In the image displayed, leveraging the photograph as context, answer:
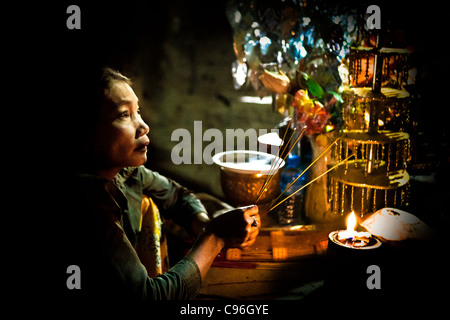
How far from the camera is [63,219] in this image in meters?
A: 1.60

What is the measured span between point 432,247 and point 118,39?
13.6ft

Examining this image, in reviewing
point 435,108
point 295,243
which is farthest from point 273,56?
point 295,243

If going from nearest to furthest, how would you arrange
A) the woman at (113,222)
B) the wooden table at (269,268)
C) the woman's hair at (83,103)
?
the woman at (113,222)
the woman's hair at (83,103)
the wooden table at (269,268)

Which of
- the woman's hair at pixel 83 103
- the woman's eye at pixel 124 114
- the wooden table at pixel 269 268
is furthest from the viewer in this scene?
the wooden table at pixel 269 268

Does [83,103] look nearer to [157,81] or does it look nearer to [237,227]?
[237,227]

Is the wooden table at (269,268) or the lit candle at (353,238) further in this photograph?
the wooden table at (269,268)

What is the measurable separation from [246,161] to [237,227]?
58.5 inches

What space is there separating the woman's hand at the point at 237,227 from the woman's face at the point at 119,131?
628 millimetres

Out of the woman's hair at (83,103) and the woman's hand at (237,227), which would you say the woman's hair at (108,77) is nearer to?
the woman's hair at (83,103)

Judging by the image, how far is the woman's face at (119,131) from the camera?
183 cm

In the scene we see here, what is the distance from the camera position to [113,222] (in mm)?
1681

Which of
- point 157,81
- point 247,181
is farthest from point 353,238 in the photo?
point 157,81

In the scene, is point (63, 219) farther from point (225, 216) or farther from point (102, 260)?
point (225, 216)

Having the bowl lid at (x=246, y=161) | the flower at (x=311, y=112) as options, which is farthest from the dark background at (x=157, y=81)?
the bowl lid at (x=246, y=161)
